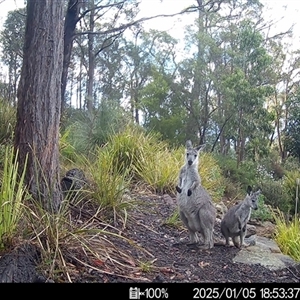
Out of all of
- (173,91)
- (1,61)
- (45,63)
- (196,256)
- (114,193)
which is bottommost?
(196,256)

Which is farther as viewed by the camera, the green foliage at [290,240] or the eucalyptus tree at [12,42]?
the eucalyptus tree at [12,42]

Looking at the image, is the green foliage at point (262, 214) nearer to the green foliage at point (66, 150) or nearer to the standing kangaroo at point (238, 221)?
the standing kangaroo at point (238, 221)

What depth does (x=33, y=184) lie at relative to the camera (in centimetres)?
414

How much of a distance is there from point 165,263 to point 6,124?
3.65 meters

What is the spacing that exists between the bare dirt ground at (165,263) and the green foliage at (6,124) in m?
2.27

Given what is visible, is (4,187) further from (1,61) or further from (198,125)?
(1,61)

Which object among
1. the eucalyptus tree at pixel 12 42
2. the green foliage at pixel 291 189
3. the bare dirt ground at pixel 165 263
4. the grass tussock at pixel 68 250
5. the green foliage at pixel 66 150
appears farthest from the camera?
the eucalyptus tree at pixel 12 42

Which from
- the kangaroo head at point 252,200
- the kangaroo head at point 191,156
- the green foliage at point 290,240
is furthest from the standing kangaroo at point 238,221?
the green foliage at point 290,240

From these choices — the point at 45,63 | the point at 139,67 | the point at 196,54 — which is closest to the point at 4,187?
the point at 45,63

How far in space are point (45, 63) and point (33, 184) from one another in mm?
1155

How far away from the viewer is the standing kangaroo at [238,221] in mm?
4852

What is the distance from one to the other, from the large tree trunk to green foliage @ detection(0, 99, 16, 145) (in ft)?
7.08

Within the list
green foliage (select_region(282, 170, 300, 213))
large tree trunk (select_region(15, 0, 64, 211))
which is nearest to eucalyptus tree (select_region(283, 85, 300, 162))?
green foliage (select_region(282, 170, 300, 213))

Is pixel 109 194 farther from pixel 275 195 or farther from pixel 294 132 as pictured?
pixel 294 132
